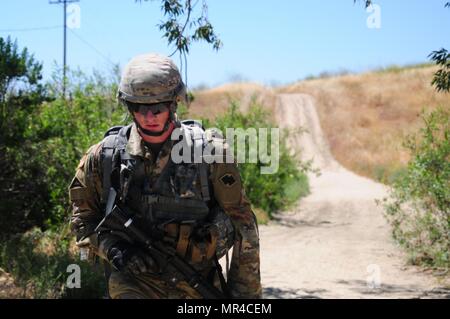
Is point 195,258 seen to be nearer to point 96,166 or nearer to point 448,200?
point 96,166

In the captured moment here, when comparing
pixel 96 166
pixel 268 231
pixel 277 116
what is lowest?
pixel 268 231

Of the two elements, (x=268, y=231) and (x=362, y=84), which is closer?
(x=268, y=231)

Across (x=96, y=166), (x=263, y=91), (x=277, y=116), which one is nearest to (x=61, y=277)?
(x=96, y=166)

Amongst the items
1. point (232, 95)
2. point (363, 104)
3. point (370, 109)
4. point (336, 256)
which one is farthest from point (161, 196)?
point (363, 104)

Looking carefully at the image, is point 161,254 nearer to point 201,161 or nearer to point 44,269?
point 201,161

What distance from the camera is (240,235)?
2.91 m

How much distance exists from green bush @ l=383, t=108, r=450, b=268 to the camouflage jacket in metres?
5.56

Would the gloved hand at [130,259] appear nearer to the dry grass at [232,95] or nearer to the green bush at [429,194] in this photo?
the green bush at [429,194]

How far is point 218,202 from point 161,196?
26cm

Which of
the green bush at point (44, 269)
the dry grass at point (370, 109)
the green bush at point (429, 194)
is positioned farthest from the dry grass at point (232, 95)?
the green bush at point (44, 269)

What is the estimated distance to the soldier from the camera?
9.17ft

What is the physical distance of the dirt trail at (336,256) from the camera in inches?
292
